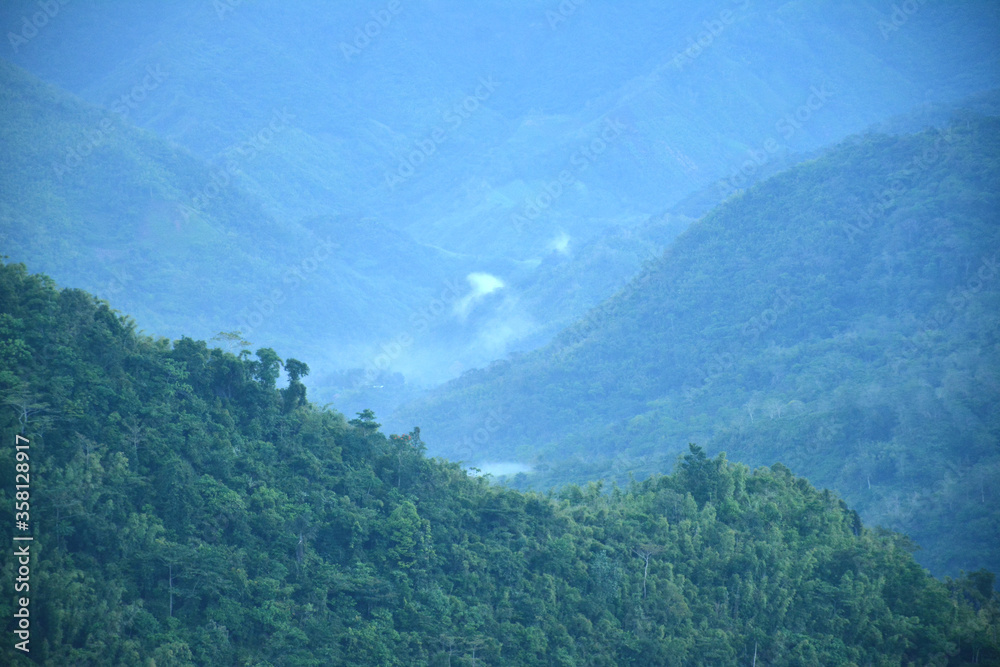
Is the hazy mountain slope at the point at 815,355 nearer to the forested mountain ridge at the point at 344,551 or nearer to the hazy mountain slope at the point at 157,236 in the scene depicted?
the forested mountain ridge at the point at 344,551

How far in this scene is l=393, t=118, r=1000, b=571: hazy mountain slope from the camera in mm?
60250

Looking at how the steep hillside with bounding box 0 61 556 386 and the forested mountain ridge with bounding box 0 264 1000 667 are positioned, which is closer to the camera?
the forested mountain ridge with bounding box 0 264 1000 667

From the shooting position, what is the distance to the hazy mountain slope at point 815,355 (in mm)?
60250

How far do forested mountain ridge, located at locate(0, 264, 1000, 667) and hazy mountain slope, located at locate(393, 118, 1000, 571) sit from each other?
75.3 ft

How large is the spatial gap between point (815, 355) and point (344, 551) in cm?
5460

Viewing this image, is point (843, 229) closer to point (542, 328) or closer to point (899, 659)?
point (542, 328)

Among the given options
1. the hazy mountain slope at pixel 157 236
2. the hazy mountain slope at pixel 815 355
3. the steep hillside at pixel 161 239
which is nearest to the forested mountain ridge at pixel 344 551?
the hazy mountain slope at pixel 815 355

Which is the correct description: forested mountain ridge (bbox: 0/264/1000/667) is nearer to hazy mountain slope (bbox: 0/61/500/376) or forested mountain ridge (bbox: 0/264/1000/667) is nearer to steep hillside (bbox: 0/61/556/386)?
steep hillside (bbox: 0/61/556/386)

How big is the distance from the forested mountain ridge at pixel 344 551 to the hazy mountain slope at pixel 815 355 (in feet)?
75.3

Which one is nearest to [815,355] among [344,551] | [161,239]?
[344,551]

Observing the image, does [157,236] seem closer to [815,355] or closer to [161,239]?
[161,239]

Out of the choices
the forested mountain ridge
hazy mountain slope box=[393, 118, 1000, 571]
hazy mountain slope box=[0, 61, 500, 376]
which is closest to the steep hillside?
hazy mountain slope box=[0, 61, 500, 376]

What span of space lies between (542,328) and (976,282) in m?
59.2

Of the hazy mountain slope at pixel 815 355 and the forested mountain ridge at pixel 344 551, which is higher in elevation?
the hazy mountain slope at pixel 815 355
